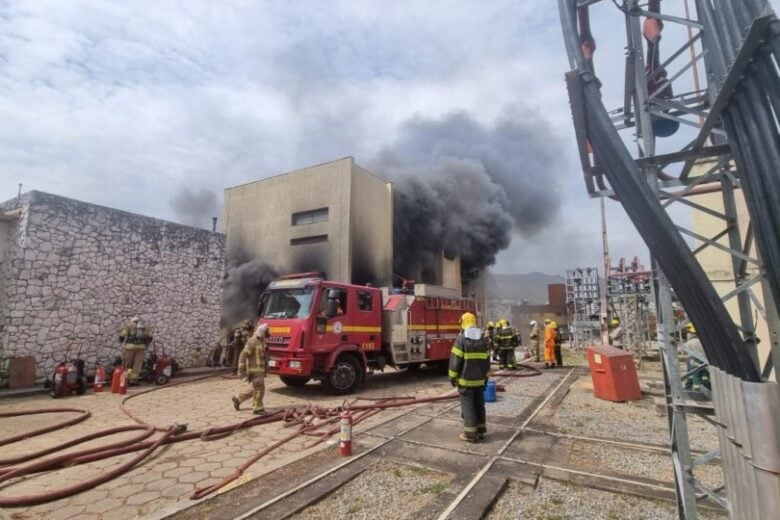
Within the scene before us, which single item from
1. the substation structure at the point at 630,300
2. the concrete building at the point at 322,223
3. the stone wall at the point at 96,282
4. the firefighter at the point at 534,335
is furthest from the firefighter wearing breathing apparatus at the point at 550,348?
the stone wall at the point at 96,282

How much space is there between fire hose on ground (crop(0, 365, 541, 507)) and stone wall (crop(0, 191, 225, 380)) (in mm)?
2829

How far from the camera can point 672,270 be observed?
260cm

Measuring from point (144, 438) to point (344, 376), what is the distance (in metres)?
4.00

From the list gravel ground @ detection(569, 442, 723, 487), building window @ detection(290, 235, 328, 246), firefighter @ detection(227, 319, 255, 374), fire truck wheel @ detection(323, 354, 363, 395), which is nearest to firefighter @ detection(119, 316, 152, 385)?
firefighter @ detection(227, 319, 255, 374)

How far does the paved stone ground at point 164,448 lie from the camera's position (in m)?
3.46

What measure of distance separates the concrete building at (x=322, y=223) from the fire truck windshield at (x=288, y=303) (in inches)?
345

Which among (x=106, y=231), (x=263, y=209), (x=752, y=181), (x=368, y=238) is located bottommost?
(x=752, y=181)

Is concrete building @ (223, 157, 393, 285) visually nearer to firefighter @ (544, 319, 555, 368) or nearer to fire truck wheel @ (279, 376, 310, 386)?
firefighter @ (544, 319, 555, 368)

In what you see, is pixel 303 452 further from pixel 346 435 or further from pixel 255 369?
pixel 255 369

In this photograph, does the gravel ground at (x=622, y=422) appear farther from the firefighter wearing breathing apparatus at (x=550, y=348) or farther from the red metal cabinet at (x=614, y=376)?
the firefighter wearing breathing apparatus at (x=550, y=348)

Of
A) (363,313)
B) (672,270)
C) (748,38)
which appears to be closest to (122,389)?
(363,313)

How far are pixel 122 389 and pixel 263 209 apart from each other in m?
13.8

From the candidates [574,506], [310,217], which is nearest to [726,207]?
[574,506]

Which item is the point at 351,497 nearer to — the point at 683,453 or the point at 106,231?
the point at 683,453
